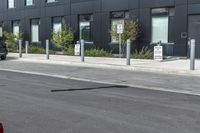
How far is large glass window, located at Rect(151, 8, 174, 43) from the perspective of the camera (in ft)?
84.1

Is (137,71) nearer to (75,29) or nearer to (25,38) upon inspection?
(75,29)

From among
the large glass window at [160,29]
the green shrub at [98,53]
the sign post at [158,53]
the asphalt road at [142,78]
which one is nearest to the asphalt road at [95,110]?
the asphalt road at [142,78]

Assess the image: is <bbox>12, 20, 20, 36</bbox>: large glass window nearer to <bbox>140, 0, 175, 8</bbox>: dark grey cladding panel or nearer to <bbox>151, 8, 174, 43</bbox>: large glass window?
<bbox>140, 0, 175, 8</bbox>: dark grey cladding panel

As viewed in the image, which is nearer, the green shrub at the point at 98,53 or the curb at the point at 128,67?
the curb at the point at 128,67

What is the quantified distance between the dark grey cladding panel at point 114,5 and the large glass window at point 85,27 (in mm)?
1774

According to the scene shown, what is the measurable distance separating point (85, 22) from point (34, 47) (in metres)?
5.79

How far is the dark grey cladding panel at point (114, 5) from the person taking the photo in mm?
28172

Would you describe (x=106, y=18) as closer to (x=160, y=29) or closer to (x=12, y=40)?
(x=160, y=29)

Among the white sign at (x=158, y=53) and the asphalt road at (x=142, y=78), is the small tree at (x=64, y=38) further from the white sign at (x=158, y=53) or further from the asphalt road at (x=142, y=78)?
the asphalt road at (x=142, y=78)

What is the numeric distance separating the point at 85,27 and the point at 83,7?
1341mm

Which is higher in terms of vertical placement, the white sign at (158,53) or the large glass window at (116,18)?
the large glass window at (116,18)

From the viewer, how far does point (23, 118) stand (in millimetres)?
8734

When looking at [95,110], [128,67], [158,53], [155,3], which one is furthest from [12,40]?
[95,110]

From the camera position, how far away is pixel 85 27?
31.7 meters
